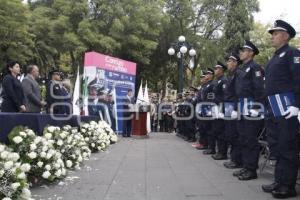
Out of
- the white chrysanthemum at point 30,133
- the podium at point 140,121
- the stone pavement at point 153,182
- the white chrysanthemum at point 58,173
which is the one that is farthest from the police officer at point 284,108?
the podium at point 140,121

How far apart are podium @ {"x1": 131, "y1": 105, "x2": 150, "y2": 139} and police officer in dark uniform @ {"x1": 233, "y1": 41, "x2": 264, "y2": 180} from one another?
10607mm

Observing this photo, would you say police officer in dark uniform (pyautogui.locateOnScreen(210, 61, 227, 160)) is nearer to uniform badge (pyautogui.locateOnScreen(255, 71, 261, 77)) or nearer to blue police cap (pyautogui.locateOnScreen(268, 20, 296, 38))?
uniform badge (pyautogui.locateOnScreen(255, 71, 261, 77))

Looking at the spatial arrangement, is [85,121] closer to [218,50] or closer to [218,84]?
[218,84]

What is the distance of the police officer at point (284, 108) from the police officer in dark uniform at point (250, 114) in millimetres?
1130

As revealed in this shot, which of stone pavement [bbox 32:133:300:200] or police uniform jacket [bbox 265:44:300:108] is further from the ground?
police uniform jacket [bbox 265:44:300:108]

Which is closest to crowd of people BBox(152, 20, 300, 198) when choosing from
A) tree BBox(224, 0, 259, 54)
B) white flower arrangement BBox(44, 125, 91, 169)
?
white flower arrangement BBox(44, 125, 91, 169)

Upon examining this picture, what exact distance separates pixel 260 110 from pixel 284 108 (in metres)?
1.52

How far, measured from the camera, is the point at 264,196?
6230 mm

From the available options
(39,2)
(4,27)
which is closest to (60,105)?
(4,27)

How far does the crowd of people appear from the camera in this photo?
605 cm

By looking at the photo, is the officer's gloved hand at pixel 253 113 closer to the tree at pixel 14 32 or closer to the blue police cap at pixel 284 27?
the blue police cap at pixel 284 27

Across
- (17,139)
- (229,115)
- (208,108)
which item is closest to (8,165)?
(17,139)

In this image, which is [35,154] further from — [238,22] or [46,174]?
[238,22]

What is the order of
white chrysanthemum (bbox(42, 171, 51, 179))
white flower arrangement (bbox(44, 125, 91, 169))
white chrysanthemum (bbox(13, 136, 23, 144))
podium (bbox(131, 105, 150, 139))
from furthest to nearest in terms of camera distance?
podium (bbox(131, 105, 150, 139)) < white flower arrangement (bbox(44, 125, 91, 169)) < white chrysanthemum (bbox(42, 171, 51, 179)) < white chrysanthemum (bbox(13, 136, 23, 144))
